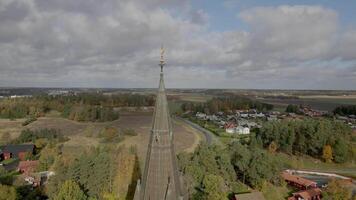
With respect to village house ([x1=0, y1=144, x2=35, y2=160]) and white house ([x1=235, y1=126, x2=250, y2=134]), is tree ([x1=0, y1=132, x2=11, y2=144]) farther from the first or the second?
white house ([x1=235, y1=126, x2=250, y2=134])

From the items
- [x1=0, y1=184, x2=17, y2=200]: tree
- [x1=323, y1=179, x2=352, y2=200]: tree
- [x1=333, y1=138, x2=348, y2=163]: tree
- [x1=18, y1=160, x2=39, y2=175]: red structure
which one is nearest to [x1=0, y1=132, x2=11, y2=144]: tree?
[x1=18, y1=160, x2=39, y2=175]: red structure

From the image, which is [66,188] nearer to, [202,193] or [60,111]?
[202,193]

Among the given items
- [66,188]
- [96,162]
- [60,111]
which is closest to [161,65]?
[66,188]

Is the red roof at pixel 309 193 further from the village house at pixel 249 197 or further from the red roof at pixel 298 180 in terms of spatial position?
the village house at pixel 249 197

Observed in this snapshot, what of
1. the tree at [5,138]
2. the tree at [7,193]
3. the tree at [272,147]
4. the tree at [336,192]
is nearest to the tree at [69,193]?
the tree at [7,193]

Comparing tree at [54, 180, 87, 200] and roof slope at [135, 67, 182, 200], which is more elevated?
roof slope at [135, 67, 182, 200]
